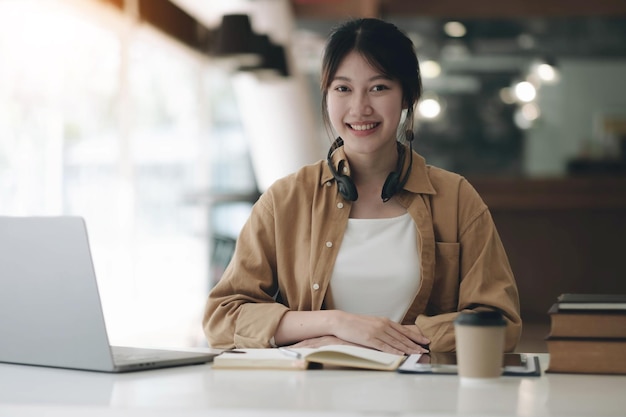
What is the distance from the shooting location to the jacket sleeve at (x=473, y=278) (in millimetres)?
1917

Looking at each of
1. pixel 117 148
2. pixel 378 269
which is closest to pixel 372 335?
pixel 378 269

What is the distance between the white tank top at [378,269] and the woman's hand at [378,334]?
0.16 m

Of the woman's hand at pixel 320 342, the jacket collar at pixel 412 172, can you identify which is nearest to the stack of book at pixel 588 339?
the woman's hand at pixel 320 342

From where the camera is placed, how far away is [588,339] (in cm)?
156

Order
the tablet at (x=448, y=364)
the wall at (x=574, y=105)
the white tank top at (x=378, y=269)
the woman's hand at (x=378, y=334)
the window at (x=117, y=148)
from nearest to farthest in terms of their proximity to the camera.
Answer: the tablet at (x=448, y=364)
the woman's hand at (x=378, y=334)
the white tank top at (x=378, y=269)
the window at (x=117, y=148)
the wall at (x=574, y=105)

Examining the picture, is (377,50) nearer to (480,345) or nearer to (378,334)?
(378,334)

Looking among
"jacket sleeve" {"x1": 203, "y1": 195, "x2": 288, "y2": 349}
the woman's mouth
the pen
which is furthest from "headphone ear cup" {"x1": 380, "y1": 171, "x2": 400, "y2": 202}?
the pen

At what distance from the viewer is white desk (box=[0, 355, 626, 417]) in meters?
1.21

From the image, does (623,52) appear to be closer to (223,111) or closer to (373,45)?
(223,111)

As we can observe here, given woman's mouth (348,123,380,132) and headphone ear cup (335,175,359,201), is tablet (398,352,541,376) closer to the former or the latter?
headphone ear cup (335,175,359,201)

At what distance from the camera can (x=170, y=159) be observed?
7363 millimetres

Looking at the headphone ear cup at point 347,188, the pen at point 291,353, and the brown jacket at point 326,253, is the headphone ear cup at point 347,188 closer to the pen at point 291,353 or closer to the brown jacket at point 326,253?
the brown jacket at point 326,253

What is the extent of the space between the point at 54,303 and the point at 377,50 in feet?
3.09

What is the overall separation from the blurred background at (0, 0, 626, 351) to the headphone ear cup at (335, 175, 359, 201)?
279cm
